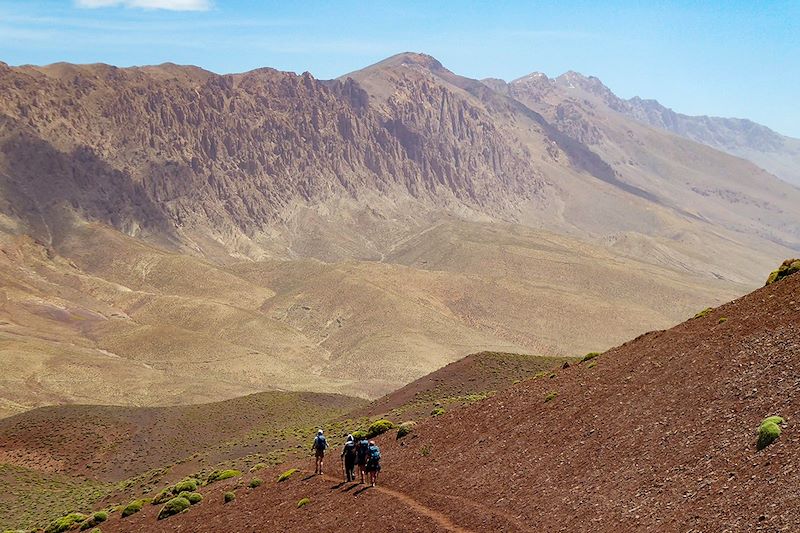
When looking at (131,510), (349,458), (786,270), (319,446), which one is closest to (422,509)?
(349,458)

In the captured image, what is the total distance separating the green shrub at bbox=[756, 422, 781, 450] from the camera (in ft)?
74.6

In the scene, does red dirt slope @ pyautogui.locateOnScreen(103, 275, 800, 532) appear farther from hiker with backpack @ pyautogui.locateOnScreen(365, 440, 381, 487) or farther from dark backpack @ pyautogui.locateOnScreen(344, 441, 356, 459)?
dark backpack @ pyautogui.locateOnScreen(344, 441, 356, 459)

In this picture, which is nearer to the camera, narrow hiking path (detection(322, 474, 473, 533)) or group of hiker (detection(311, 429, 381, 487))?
narrow hiking path (detection(322, 474, 473, 533))

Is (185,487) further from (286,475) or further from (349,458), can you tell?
(349,458)

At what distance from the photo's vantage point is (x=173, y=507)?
128 ft

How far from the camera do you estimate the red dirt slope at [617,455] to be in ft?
73.2

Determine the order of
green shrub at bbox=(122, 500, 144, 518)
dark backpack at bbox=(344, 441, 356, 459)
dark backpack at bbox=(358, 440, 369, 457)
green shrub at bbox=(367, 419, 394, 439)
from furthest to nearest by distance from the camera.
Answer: green shrub at bbox=(367, 419, 394, 439) < green shrub at bbox=(122, 500, 144, 518) < dark backpack at bbox=(344, 441, 356, 459) < dark backpack at bbox=(358, 440, 369, 457)

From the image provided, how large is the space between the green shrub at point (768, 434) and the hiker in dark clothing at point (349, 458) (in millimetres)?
14764

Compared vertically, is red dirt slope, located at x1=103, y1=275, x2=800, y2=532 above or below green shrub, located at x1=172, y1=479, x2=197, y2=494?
above

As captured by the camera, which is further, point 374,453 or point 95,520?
point 95,520

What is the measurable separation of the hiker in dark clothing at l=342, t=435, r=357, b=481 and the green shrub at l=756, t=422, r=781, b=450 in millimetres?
14764

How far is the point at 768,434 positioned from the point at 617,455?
4.96 m

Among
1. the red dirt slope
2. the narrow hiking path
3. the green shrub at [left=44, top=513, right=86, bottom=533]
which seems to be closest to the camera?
the red dirt slope

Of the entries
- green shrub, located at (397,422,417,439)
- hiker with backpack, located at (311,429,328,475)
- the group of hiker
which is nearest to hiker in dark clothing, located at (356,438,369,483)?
the group of hiker
